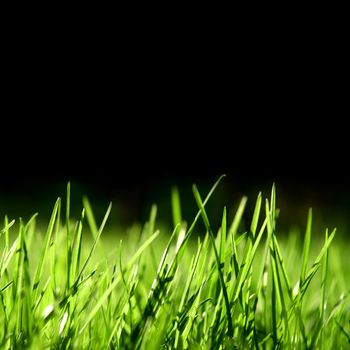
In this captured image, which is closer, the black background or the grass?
the grass

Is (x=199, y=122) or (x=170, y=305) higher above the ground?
(x=170, y=305)

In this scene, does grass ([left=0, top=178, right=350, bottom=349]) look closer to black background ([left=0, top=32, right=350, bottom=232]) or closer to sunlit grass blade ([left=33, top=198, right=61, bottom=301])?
sunlit grass blade ([left=33, top=198, right=61, bottom=301])

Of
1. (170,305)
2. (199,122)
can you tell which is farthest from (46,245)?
(199,122)

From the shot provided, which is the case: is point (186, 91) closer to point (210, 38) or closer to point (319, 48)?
point (210, 38)

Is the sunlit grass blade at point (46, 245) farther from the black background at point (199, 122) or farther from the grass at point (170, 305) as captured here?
the black background at point (199, 122)

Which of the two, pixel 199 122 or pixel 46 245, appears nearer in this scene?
pixel 46 245

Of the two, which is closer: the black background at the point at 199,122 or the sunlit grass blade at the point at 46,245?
the sunlit grass blade at the point at 46,245

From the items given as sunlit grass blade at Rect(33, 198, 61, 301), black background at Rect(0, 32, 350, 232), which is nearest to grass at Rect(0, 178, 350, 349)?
sunlit grass blade at Rect(33, 198, 61, 301)

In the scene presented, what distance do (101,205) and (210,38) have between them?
151 cm

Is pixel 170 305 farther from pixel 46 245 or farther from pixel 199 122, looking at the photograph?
pixel 199 122

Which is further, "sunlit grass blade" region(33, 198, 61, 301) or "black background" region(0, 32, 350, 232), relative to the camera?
"black background" region(0, 32, 350, 232)

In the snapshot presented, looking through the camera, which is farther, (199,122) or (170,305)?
(199,122)

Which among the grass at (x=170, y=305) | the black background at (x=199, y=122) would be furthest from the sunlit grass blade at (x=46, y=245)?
the black background at (x=199, y=122)

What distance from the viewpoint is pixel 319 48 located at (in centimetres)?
502
